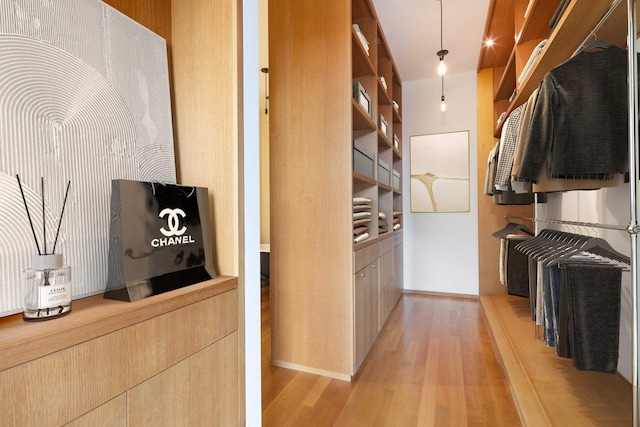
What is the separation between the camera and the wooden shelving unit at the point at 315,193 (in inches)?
78.9

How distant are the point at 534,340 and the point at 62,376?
8.92ft

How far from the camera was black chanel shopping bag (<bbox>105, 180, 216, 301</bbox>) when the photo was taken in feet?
2.32

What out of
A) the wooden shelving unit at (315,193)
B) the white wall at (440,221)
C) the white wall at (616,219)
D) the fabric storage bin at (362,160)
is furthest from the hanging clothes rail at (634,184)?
the white wall at (440,221)

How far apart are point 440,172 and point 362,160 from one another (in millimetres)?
2275

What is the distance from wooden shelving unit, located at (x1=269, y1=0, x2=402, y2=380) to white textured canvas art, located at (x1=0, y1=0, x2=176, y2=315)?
4.04 feet

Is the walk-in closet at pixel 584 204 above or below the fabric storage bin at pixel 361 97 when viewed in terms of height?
below

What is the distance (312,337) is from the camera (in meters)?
2.10

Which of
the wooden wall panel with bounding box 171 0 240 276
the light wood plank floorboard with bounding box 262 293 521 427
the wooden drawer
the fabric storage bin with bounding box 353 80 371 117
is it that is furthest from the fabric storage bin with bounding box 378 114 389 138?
the wooden wall panel with bounding box 171 0 240 276

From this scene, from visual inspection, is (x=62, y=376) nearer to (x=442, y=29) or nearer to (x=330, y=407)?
(x=330, y=407)

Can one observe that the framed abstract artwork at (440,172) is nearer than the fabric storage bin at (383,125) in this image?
No

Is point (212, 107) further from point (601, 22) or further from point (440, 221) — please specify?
point (440, 221)

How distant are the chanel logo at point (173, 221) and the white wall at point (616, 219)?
78.9 inches

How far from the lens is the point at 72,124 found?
2.34ft

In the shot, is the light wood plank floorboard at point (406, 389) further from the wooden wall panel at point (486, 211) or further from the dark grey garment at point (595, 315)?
the wooden wall panel at point (486, 211)
